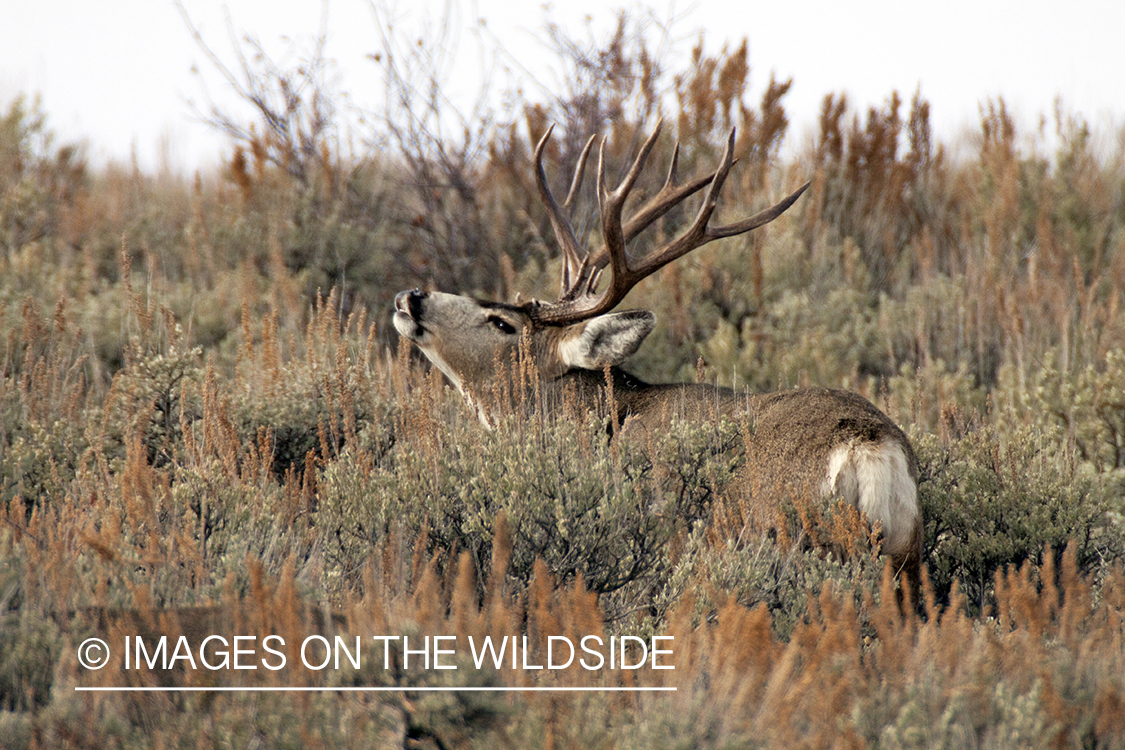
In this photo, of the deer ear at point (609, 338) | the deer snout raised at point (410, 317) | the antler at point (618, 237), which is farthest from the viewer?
the deer snout raised at point (410, 317)

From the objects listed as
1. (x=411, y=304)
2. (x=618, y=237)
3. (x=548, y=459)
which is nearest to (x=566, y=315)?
(x=618, y=237)

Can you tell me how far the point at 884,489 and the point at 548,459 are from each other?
1.24 meters

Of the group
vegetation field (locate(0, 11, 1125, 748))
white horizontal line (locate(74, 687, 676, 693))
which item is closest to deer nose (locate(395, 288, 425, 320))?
vegetation field (locate(0, 11, 1125, 748))

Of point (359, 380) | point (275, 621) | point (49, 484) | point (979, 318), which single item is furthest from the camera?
point (979, 318)

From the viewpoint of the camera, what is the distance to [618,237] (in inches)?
203

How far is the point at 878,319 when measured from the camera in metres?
8.24

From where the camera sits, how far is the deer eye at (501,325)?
5477mm

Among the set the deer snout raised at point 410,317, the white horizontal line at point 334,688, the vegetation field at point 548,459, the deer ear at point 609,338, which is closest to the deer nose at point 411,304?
the deer snout raised at point 410,317

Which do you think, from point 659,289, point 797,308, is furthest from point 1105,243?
point 659,289

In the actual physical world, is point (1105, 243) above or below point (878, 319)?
above

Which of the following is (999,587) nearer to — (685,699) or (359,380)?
(685,699)

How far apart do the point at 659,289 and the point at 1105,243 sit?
4570mm

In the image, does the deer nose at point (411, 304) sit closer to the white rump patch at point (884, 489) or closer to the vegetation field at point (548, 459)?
the vegetation field at point (548, 459)

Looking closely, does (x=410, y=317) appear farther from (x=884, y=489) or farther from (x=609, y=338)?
(x=884, y=489)
